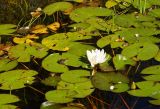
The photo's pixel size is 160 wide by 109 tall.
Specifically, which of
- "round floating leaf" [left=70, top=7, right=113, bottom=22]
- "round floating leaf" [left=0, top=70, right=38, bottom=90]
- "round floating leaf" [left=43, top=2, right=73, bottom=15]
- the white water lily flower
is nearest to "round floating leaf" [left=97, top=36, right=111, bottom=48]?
the white water lily flower

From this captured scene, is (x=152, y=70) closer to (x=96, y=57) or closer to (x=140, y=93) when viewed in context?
(x=140, y=93)

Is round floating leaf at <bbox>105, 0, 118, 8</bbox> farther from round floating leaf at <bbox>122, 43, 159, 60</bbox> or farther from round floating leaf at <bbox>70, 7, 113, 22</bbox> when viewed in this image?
round floating leaf at <bbox>122, 43, 159, 60</bbox>

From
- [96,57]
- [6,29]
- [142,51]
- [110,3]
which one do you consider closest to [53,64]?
[96,57]

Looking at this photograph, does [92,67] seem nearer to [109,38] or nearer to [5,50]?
[109,38]

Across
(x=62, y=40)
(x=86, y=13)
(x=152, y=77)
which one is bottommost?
(x=152, y=77)

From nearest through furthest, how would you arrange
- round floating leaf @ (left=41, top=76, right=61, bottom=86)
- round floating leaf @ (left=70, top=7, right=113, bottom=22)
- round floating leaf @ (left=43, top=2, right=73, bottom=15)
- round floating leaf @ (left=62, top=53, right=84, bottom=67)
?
1. round floating leaf @ (left=41, top=76, right=61, bottom=86)
2. round floating leaf @ (left=62, top=53, right=84, bottom=67)
3. round floating leaf @ (left=70, top=7, right=113, bottom=22)
4. round floating leaf @ (left=43, top=2, right=73, bottom=15)

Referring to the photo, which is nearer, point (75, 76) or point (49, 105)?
point (49, 105)
